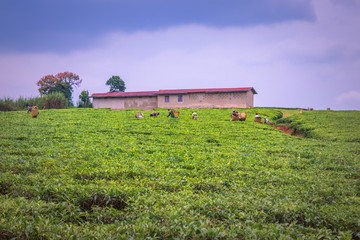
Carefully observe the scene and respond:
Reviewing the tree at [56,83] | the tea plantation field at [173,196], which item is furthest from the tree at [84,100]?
the tea plantation field at [173,196]

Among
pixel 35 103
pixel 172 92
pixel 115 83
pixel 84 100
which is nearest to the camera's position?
pixel 35 103

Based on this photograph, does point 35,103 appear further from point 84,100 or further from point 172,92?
point 172,92

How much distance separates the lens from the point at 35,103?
47344mm

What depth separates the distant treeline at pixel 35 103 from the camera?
4281 cm

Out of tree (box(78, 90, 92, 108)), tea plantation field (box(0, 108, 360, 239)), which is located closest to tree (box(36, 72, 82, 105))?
tree (box(78, 90, 92, 108))

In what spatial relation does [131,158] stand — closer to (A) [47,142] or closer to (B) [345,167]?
(A) [47,142]

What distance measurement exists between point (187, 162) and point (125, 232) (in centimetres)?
562

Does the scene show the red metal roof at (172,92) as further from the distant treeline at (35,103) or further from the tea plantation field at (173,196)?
the tea plantation field at (173,196)

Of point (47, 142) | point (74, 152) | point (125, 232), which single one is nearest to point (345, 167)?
point (125, 232)

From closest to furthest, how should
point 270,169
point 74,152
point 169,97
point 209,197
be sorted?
point 209,197, point 270,169, point 74,152, point 169,97

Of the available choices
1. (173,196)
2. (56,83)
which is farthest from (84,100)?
(173,196)

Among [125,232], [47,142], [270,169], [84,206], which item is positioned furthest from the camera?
[47,142]

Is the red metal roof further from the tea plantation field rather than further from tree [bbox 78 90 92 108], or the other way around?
the tea plantation field

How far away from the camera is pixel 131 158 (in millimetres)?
10492
